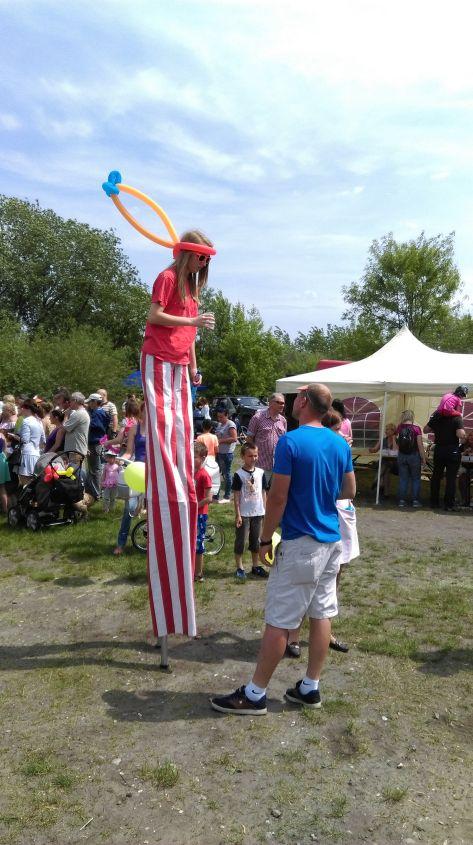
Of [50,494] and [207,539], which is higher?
[50,494]

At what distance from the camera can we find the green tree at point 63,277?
123ft

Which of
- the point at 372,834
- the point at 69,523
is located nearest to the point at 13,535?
the point at 69,523

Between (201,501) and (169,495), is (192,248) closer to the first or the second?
(169,495)

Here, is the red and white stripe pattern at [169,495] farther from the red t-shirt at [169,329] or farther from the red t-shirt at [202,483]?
the red t-shirt at [202,483]

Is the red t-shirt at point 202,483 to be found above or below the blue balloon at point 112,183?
below

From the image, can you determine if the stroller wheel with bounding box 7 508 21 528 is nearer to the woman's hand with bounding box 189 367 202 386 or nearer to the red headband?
the woman's hand with bounding box 189 367 202 386

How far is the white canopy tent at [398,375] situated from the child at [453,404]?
0.91 feet

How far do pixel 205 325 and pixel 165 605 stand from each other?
1.93 meters

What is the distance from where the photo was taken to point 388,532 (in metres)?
9.02

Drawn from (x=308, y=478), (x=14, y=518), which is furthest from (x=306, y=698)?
(x=14, y=518)

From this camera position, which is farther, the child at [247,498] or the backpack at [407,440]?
the backpack at [407,440]

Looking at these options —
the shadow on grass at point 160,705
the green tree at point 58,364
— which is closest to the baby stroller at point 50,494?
the shadow on grass at point 160,705

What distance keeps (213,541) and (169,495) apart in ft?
11.9

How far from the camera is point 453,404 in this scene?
1073 cm
